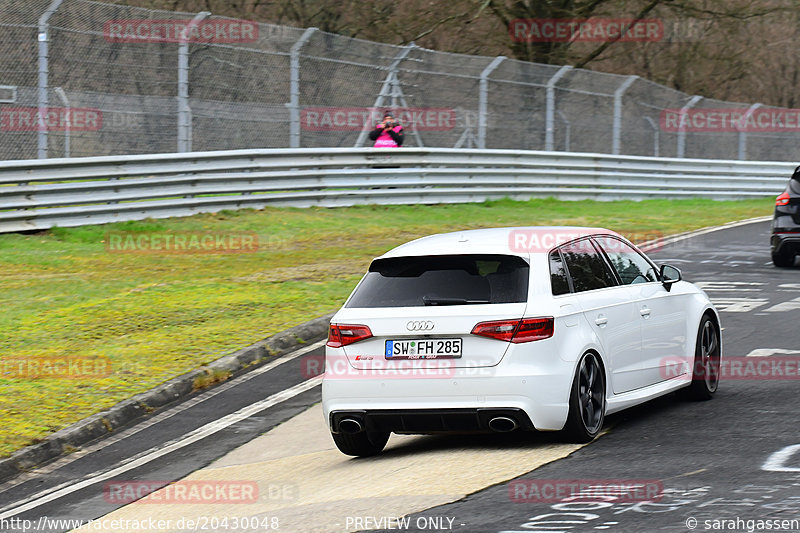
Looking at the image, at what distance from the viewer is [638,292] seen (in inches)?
344

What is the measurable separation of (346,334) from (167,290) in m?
6.87

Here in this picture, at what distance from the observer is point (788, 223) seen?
55.6 feet

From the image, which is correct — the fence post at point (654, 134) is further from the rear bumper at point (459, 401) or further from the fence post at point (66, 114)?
the rear bumper at point (459, 401)

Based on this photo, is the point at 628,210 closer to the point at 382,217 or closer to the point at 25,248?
the point at 382,217

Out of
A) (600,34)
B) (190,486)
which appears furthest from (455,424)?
(600,34)

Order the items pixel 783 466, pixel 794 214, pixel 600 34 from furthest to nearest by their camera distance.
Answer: pixel 600 34 → pixel 794 214 → pixel 783 466

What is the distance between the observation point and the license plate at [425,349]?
24.7 feet

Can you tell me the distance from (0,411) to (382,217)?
44.2ft

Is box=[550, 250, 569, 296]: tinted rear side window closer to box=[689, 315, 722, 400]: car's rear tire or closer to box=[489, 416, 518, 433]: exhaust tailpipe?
box=[489, 416, 518, 433]: exhaust tailpipe

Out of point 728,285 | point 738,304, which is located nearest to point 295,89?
point 728,285

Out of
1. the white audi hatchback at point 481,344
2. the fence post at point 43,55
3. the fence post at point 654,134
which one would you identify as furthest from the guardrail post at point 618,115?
the white audi hatchback at point 481,344

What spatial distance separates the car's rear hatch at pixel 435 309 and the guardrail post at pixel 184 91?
12867 mm

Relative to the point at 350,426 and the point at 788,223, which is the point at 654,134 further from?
the point at 350,426

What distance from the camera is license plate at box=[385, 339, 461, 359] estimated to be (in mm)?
7516
